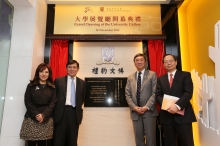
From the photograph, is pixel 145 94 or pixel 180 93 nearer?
pixel 180 93

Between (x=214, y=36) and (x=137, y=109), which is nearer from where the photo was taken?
(x=214, y=36)

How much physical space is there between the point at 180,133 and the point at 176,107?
0.32 metres

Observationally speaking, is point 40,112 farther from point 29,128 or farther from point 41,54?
point 41,54

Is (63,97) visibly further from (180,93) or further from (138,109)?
(180,93)

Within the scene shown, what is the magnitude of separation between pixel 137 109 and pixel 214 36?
133 centimetres

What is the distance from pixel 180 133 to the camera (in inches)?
81.4

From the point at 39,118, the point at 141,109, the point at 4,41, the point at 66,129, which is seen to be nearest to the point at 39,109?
the point at 39,118

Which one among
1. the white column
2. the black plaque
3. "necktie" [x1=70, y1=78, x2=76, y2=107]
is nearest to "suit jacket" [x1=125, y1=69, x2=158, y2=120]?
the black plaque

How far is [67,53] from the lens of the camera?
10.3 ft

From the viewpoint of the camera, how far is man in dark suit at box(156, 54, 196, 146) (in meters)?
2.04

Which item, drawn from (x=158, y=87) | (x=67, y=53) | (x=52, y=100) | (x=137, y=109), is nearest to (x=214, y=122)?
(x=158, y=87)

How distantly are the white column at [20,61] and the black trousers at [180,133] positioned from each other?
77.0 inches

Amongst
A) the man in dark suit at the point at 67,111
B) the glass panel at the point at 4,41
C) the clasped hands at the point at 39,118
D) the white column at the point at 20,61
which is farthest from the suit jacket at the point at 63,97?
the glass panel at the point at 4,41

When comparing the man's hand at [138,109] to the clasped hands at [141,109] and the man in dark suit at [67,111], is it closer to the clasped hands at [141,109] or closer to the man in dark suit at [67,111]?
the clasped hands at [141,109]
